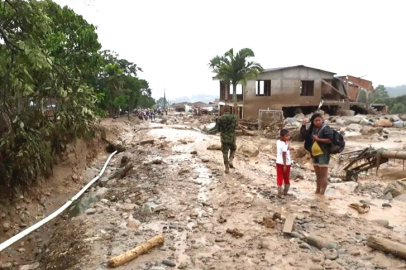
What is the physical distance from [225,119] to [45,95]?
12.3 ft

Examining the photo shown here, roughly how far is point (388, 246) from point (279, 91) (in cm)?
2422


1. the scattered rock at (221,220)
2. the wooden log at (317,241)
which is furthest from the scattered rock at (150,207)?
the wooden log at (317,241)

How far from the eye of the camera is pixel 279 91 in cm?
2697

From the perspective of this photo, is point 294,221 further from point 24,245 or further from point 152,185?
point 24,245

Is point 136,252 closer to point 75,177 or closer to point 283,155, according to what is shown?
point 283,155

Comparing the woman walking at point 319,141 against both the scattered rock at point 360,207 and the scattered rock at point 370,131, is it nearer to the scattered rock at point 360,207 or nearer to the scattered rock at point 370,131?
the scattered rock at point 360,207

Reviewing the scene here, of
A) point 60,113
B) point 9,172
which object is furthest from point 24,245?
point 60,113

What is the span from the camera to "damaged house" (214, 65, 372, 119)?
26.7 m

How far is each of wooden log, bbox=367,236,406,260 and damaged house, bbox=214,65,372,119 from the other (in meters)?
23.1

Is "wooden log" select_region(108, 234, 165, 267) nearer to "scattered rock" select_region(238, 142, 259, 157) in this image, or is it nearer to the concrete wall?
"scattered rock" select_region(238, 142, 259, 157)

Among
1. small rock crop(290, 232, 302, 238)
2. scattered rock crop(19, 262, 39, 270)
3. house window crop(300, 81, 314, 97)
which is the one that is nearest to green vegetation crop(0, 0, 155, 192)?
scattered rock crop(19, 262, 39, 270)

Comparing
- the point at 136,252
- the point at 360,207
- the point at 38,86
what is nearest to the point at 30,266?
the point at 136,252

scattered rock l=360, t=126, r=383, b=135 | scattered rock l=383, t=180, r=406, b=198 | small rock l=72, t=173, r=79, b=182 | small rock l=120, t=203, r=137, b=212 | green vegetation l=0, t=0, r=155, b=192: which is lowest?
small rock l=72, t=173, r=79, b=182

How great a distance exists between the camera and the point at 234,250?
3.92 metres
